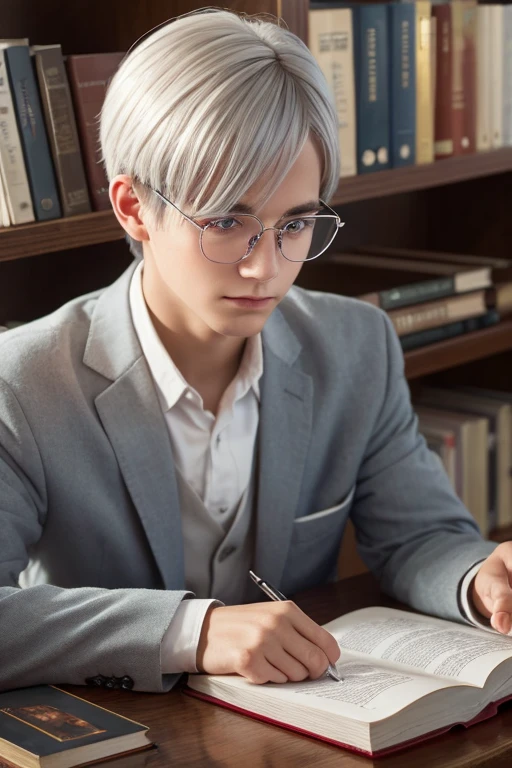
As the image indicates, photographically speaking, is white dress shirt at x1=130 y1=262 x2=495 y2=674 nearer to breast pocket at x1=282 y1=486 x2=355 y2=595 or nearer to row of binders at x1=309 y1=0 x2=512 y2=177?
breast pocket at x1=282 y1=486 x2=355 y2=595

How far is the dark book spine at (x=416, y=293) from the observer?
2.21 m

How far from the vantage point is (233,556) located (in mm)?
1550

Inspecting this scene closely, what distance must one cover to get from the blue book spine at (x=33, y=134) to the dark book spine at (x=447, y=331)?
0.86 metres

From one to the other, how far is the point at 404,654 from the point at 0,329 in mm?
837

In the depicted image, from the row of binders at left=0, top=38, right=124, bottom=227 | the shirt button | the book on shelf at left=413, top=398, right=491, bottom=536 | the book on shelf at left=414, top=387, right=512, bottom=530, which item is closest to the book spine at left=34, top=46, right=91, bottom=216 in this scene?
the row of binders at left=0, top=38, right=124, bottom=227

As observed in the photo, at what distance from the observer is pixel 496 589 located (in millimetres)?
1354

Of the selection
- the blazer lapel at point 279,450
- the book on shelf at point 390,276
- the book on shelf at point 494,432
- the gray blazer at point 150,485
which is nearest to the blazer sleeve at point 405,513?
the gray blazer at point 150,485

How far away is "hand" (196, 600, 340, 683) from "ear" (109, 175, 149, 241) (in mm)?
504

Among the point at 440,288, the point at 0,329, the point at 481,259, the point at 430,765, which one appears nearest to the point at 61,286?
the point at 0,329

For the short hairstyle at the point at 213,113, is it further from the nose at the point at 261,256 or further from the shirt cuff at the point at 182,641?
the shirt cuff at the point at 182,641

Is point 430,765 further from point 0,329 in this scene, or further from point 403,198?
point 403,198

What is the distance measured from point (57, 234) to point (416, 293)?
880 millimetres

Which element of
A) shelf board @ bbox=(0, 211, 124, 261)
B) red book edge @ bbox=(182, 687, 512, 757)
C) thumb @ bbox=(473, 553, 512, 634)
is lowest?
thumb @ bbox=(473, 553, 512, 634)

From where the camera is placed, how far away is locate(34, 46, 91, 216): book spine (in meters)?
1.62
